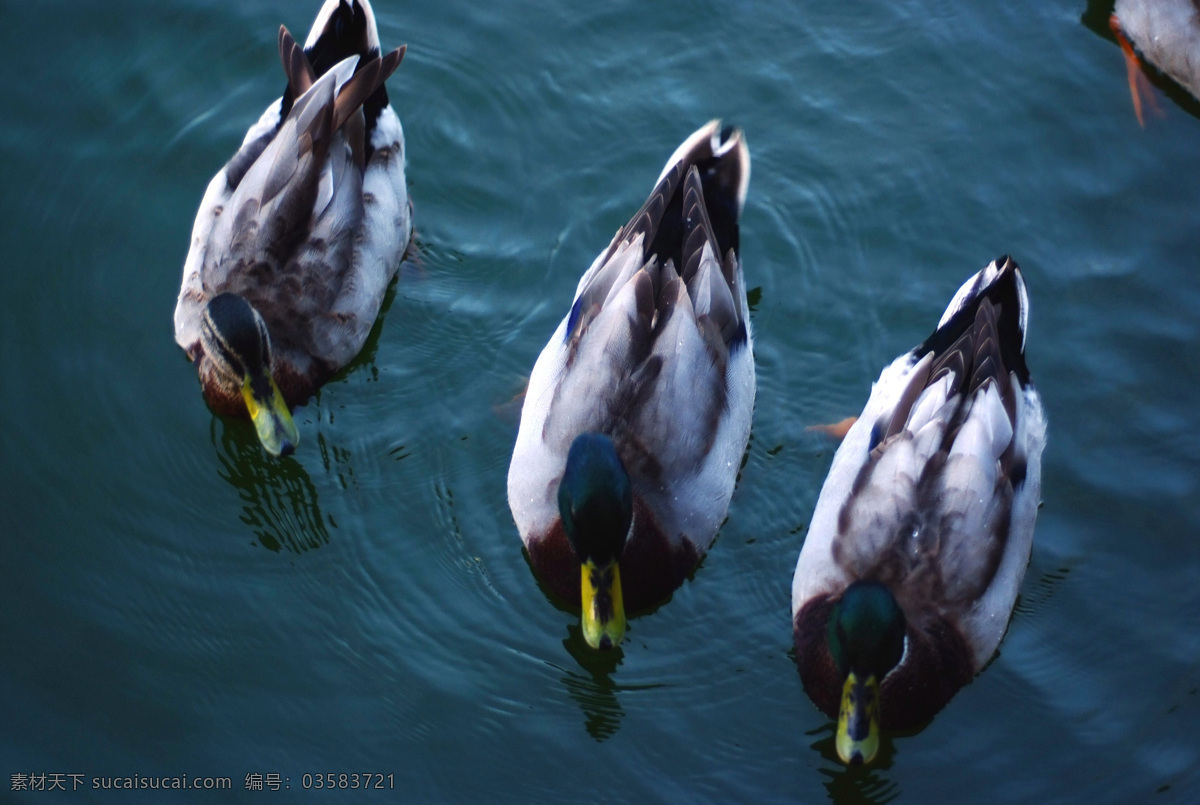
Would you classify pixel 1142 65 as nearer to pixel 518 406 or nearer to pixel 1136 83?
pixel 1136 83

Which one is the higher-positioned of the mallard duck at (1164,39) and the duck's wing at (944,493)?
the mallard duck at (1164,39)

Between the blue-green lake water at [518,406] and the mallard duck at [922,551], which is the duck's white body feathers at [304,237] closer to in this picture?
the blue-green lake water at [518,406]

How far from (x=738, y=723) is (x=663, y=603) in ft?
2.15

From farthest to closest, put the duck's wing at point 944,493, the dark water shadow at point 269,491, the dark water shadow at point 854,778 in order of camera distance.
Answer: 1. the dark water shadow at point 269,491
2. the dark water shadow at point 854,778
3. the duck's wing at point 944,493

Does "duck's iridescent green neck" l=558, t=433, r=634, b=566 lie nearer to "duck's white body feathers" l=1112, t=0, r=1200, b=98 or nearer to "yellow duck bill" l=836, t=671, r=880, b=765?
"yellow duck bill" l=836, t=671, r=880, b=765

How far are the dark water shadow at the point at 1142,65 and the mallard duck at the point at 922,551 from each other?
3.28m

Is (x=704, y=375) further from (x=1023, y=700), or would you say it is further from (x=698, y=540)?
(x=1023, y=700)

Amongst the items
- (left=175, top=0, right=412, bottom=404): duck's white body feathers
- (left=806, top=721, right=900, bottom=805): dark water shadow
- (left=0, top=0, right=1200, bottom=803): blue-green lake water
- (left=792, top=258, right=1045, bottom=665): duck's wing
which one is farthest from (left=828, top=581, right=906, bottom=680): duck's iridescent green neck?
(left=175, top=0, right=412, bottom=404): duck's white body feathers

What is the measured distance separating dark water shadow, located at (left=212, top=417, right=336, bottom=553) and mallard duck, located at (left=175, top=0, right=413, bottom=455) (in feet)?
0.67

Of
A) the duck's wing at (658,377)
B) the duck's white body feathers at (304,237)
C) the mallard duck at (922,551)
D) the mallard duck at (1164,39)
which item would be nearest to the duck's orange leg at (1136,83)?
the mallard duck at (1164,39)

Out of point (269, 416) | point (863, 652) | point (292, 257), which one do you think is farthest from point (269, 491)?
point (863, 652)

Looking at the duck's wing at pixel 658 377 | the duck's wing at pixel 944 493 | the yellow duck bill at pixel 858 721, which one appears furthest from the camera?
the duck's wing at pixel 658 377

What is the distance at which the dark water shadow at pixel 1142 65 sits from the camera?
25.5ft

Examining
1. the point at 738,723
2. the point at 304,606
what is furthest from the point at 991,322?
the point at 304,606
